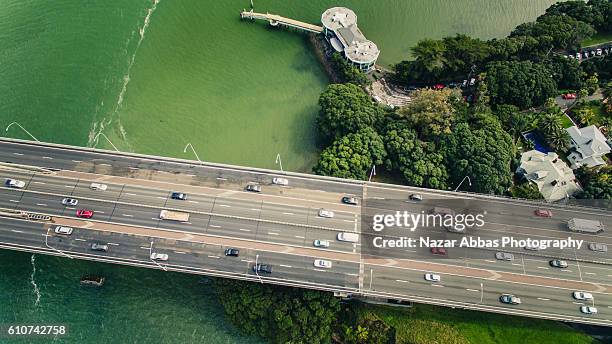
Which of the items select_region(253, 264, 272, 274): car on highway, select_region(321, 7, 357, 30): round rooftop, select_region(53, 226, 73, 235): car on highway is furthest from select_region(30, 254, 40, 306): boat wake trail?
select_region(321, 7, 357, 30): round rooftop

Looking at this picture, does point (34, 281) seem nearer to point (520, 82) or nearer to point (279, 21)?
point (279, 21)

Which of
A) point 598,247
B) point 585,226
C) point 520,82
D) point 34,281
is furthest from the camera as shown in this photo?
point 520,82

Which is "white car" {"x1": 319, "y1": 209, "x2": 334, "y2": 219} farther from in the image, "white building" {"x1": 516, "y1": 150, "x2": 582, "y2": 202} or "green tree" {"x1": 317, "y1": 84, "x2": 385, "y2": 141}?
"white building" {"x1": 516, "y1": 150, "x2": 582, "y2": 202}

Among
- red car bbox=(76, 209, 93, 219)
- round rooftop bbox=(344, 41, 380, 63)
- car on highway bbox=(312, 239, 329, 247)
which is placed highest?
round rooftop bbox=(344, 41, 380, 63)

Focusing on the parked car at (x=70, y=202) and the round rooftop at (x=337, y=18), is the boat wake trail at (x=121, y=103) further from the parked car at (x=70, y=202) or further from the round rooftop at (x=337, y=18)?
the round rooftop at (x=337, y=18)

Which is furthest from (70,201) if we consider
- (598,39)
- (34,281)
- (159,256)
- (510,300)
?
(598,39)
